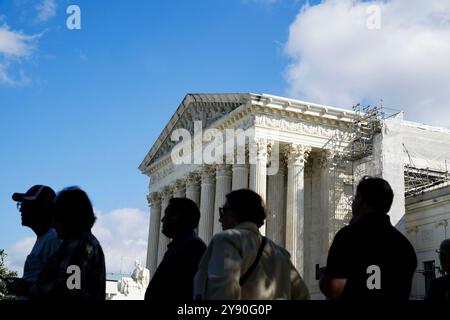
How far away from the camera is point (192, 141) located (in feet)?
145

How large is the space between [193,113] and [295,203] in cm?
1238

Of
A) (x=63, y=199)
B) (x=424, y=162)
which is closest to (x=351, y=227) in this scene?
(x=63, y=199)

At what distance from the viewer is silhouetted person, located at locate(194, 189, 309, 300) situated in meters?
5.08

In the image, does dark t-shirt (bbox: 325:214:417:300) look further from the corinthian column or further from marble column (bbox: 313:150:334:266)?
marble column (bbox: 313:150:334:266)

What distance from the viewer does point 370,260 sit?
18.6 feet

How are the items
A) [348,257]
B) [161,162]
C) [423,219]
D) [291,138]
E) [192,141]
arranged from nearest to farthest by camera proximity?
1. [348,257]
2. [291,138]
3. [423,219]
4. [192,141]
5. [161,162]

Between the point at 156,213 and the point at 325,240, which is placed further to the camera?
the point at 156,213

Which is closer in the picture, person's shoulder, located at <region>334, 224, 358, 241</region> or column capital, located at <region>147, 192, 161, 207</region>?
person's shoulder, located at <region>334, 224, 358, 241</region>

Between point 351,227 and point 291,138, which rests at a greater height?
point 291,138

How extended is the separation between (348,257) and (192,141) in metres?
38.7

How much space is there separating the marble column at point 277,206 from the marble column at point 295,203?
4.13ft

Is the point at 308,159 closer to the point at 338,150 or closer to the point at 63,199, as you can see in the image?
the point at 338,150

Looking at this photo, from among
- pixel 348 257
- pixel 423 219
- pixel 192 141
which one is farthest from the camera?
pixel 192 141

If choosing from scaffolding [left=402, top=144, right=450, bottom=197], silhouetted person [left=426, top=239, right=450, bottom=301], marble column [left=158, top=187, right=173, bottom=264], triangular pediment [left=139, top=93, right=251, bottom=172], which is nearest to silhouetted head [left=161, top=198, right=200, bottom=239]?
silhouetted person [left=426, top=239, right=450, bottom=301]
